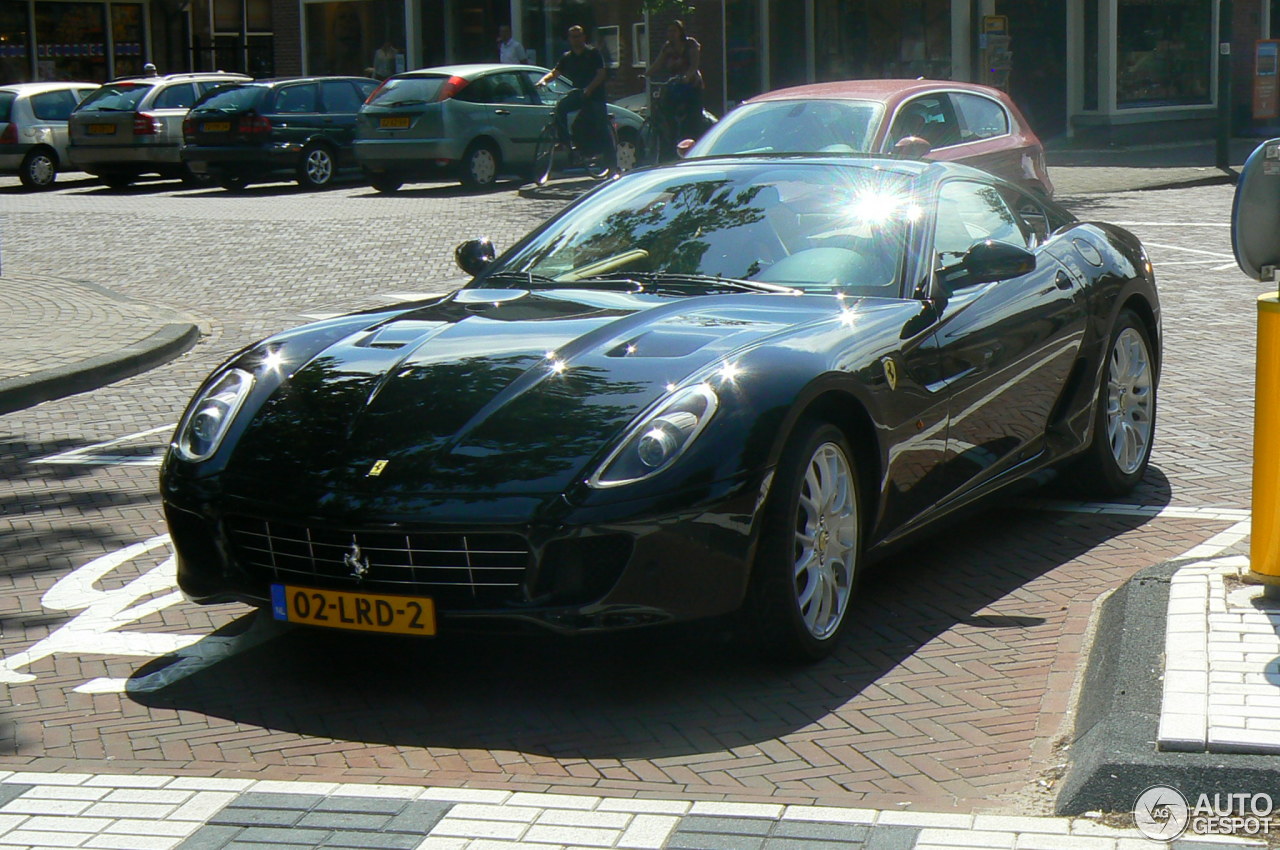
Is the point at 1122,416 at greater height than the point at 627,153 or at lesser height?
lesser

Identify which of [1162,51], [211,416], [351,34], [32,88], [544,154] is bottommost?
[211,416]

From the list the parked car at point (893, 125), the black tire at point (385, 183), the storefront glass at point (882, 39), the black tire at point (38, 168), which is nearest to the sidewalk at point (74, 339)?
the parked car at point (893, 125)

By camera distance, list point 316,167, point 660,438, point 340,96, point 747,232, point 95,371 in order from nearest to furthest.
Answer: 1. point 660,438
2. point 747,232
3. point 95,371
4. point 316,167
5. point 340,96

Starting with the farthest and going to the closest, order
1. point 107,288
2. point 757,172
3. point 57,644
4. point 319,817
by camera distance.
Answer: point 107,288
point 757,172
point 57,644
point 319,817

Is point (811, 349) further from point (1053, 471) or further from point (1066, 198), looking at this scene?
point (1066, 198)

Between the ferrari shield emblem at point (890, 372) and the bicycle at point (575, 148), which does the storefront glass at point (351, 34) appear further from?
the ferrari shield emblem at point (890, 372)

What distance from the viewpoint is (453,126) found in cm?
2128

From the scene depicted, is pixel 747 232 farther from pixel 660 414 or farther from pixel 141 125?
pixel 141 125

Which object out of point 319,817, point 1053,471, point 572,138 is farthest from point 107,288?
point 319,817

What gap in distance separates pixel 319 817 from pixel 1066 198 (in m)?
16.3

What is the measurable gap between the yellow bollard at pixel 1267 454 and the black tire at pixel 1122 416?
1750 millimetres

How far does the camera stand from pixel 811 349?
4953 millimetres

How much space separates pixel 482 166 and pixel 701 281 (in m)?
16.4

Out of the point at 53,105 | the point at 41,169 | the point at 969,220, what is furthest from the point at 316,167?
the point at 969,220
